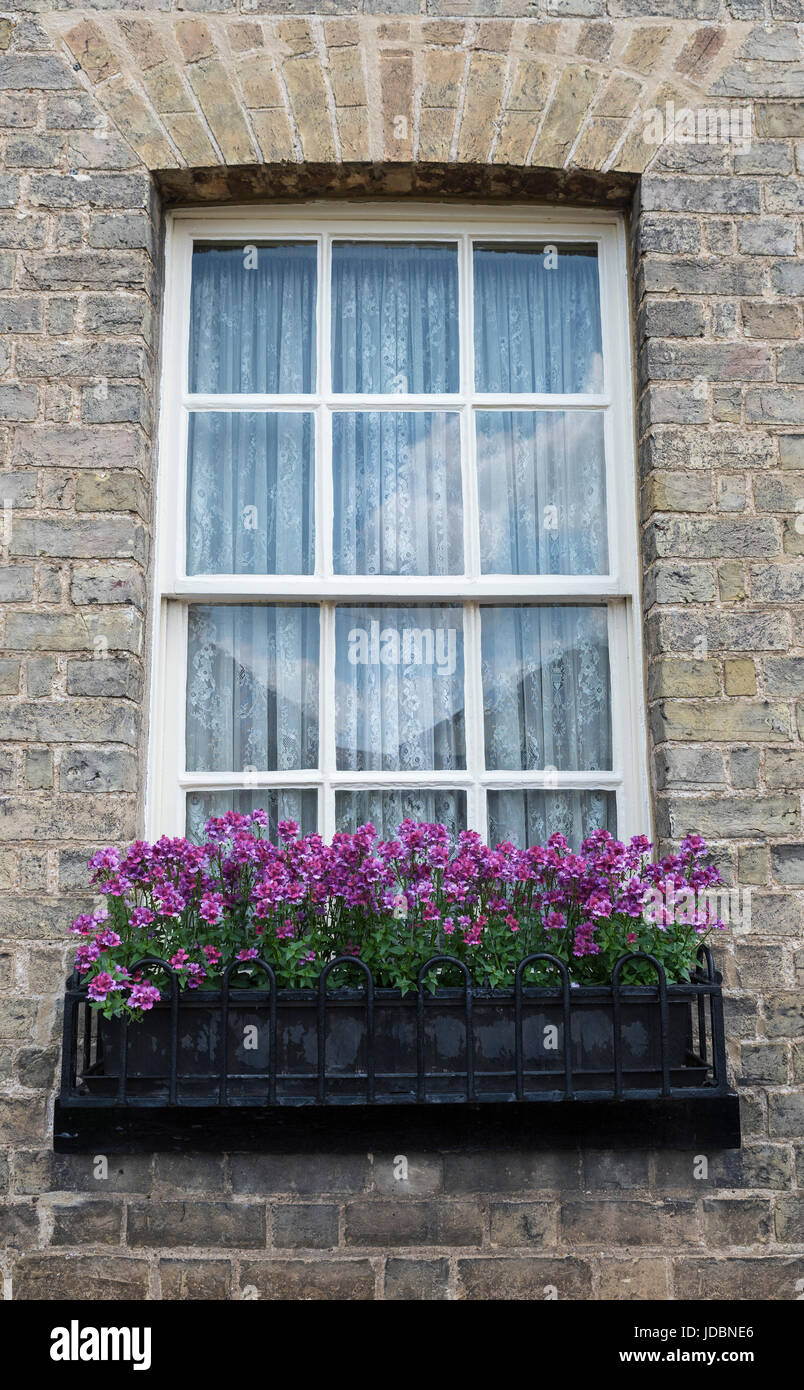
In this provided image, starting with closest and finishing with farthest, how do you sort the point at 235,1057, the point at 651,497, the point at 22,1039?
the point at 235,1057
the point at 22,1039
the point at 651,497

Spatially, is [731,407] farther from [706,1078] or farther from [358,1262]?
[358,1262]

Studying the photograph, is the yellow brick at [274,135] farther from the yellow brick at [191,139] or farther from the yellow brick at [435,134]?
the yellow brick at [435,134]

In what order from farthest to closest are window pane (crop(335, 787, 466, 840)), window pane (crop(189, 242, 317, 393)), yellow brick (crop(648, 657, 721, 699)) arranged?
1. window pane (crop(189, 242, 317, 393))
2. window pane (crop(335, 787, 466, 840))
3. yellow brick (crop(648, 657, 721, 699))

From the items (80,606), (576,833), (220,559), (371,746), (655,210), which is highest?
(655,210)

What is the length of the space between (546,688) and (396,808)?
626 mm

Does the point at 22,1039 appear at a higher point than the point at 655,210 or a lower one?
lower

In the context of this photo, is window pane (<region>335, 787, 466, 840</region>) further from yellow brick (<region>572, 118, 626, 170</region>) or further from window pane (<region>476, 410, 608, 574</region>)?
yellow brick (<region>572, 118, 626, 170</region>)

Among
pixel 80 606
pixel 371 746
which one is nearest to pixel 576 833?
pixel 371 746

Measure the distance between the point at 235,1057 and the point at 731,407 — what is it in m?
2.46

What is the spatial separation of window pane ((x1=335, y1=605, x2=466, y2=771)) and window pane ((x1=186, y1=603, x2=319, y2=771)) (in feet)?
0.34

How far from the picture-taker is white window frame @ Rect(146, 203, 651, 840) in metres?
3.49

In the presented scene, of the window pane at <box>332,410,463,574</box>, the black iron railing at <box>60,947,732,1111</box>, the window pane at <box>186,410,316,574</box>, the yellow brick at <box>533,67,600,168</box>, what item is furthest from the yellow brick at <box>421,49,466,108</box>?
the black iron railing at <box>60,947,732,1111</box>

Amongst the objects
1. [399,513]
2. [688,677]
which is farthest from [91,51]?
[688,677]

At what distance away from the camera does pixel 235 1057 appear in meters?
2.91
